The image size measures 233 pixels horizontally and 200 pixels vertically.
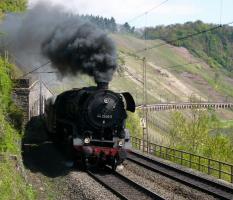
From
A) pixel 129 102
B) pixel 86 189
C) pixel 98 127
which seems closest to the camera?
pixel 86 189

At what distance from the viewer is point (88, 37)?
21.2 meters

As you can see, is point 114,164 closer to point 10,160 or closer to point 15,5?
point 10,160

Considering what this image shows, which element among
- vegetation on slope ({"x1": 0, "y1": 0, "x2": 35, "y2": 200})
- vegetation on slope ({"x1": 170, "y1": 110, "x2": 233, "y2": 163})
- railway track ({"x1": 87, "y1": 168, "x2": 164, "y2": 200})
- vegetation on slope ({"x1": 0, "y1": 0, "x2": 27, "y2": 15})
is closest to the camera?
vegetation on slope ({"x1": 0, "y1": 0, "x2": 35, "y2": 200})

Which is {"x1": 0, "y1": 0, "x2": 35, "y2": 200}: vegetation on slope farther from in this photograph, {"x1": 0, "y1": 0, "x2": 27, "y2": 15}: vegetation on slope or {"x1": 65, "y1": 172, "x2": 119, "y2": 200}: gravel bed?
{"x1": 0, "y1": 0, "x2": 27, "y2": 15}: vegetation on slope

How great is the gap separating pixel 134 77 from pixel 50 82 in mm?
101902

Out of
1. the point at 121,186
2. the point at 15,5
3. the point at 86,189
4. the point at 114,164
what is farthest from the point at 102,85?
the point at 15,5

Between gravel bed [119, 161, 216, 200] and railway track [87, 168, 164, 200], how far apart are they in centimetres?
51

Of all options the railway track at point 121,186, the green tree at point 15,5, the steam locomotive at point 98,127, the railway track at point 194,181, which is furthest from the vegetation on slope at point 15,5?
the railway track at point 121,186

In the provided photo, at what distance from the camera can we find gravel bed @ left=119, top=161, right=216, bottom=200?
16.0 meters

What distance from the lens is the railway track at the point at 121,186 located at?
15.5 m

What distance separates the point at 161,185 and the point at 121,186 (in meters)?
1.69

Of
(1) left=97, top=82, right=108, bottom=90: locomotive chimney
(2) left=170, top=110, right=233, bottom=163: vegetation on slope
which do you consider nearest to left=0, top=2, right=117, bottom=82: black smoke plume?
(1) left=97, top=82, right=108, bottom=90: locomotive chimney

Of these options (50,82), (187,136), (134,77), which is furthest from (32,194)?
(134,77)

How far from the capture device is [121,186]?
17.1 m
